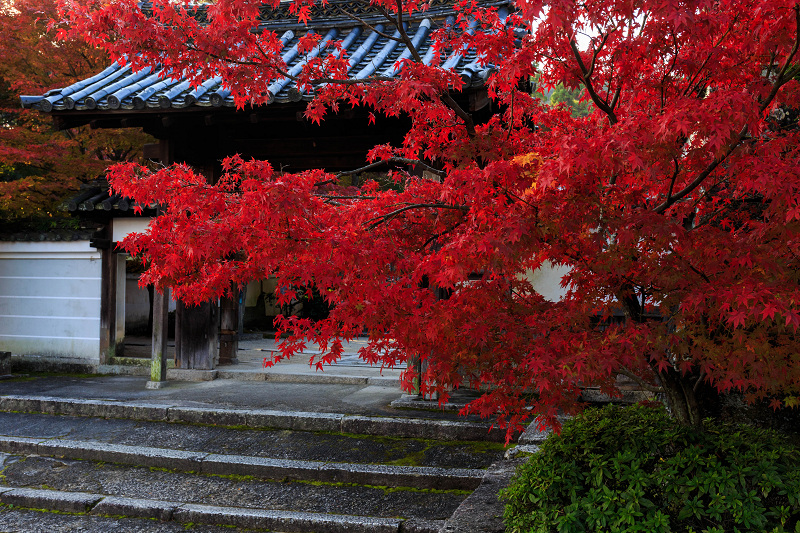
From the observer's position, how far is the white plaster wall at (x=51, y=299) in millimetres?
11625

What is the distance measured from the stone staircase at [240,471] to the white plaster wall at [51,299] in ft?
10.4

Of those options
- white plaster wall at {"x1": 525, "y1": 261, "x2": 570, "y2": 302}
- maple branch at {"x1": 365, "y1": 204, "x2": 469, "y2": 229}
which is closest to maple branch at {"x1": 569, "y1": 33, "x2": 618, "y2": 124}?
maple branch at {"x1": 365, "y1": 204, "x2": 469, "y2": 229}

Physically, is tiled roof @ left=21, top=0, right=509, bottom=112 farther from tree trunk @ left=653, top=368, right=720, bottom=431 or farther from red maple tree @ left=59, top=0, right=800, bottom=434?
tree trunk @ left=653, top=368, right=720, bottom=431

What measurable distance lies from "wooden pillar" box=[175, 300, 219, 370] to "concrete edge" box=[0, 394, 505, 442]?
6.85 feet

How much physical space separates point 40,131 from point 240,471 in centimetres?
966

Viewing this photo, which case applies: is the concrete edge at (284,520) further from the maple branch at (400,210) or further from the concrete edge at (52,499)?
the maple branch at (400,210)

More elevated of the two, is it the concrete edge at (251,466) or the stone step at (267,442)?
the stone step at (267,442)

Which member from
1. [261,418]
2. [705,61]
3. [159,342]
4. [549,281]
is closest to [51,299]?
[159,342]

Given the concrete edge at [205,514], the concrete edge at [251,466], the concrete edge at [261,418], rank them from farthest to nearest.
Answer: the concrete edge at [261,418]
the concrete edge at [251,466]
the concrete edge at [205,514]

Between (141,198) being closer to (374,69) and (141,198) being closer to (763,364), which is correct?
(763,364)

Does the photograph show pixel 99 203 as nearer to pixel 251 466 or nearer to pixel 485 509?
pixel 251 466

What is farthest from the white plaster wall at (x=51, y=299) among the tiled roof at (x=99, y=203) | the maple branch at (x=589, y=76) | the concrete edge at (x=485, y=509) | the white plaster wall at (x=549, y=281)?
the maple branch at (x=589, y=76)

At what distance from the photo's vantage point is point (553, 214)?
3398 millimetres

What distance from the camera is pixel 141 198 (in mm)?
4750
